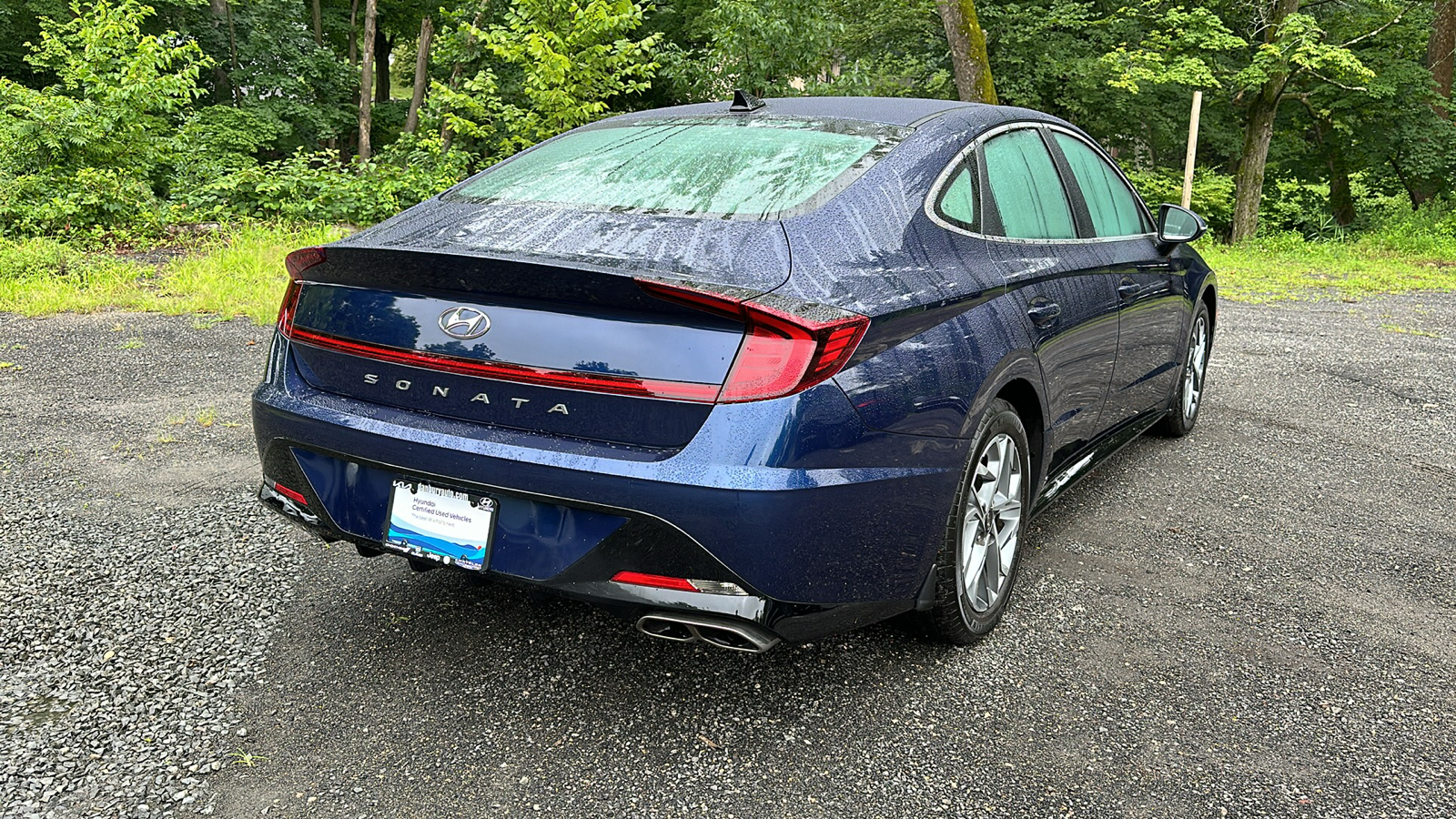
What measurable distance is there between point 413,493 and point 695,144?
1328mm

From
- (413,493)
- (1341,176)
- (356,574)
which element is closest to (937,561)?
(413,493)

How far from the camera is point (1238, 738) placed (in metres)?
2.62

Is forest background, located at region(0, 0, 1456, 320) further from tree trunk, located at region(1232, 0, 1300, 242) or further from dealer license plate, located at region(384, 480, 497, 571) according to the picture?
dealer license plate, located at region(384, 480, 497, 571)

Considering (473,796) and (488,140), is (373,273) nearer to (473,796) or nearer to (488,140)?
(473,796)

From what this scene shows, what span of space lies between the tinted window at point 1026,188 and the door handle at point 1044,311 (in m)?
0.21

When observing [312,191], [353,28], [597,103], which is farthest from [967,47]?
[353,28]

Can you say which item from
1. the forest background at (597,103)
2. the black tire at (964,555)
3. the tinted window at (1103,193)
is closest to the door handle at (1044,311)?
the black tire at (964,555)

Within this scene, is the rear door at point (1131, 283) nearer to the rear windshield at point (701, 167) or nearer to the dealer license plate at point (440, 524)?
the rear windshield at point (701, 167)

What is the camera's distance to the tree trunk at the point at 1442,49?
19422 mm

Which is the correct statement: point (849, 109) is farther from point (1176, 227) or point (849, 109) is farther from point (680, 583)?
point (1176, 227)

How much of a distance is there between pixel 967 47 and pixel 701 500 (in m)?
14.5

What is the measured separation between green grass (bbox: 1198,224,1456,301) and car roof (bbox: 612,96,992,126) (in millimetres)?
8931

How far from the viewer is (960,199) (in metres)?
3.02

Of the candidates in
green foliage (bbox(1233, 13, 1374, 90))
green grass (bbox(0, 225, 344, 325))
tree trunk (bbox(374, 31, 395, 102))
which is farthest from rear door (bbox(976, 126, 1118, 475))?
tree trunk (bbox(374, 31, 395, 102))
